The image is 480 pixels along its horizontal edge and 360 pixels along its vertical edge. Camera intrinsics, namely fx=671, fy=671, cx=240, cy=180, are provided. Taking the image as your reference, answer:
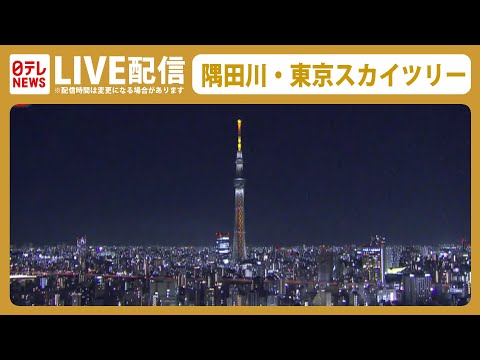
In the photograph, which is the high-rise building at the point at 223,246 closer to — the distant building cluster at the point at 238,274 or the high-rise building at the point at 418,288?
the distant building cluster at the point at 238,274

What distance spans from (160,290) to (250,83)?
191 centimetres

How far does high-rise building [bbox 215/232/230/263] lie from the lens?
481cm

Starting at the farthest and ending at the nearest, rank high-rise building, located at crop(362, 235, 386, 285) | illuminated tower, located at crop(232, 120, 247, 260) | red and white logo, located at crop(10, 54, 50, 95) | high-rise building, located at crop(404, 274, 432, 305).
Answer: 1. high-rise building, located at crop(362, 235, 386, 285)
2. illuminated tower, located at crop(232, 120, 247, 260)
3. high-rise building, located at crop(404, 274, 432, 305)
4. red and white logo, located at crop(10, 54, 50, 95)

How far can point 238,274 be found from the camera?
4984mm

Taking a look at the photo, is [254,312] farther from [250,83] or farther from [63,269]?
[63,269]

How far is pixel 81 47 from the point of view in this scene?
11.1 ft

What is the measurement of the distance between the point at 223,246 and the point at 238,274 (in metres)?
0.24

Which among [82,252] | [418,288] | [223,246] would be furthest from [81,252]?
[418,288]

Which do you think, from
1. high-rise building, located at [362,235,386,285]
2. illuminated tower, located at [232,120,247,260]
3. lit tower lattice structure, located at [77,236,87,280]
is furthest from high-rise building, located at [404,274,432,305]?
lit tower lattice structure, located at [77,236,87,280]

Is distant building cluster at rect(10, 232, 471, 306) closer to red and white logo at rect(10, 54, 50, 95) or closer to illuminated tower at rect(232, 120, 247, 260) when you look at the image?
illuminated tower at rect(232, 120, 247, 260)

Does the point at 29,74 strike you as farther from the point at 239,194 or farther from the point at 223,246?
the point at 223,246

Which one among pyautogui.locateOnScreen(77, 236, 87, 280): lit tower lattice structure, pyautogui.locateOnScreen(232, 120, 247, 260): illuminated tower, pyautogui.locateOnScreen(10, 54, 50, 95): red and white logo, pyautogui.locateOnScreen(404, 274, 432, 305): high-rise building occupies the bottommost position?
pyautogui.locateOnScreen(404, 274, 432, 305): high-rise building

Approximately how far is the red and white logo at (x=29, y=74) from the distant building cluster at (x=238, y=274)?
4.11 ft

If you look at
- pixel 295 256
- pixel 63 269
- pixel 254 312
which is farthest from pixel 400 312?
pixel 63 269
